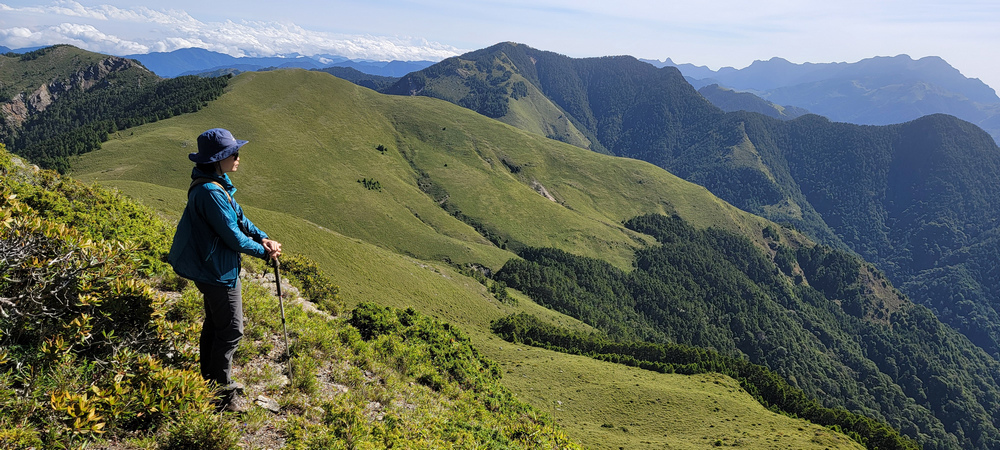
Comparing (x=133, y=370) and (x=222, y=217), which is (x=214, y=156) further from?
(x=133, y=370)

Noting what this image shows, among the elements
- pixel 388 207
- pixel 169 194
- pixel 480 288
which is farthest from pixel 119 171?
pixel 480 288

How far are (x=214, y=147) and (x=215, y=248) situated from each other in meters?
1.61

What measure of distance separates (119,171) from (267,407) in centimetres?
13107

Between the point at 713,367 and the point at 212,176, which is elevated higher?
the point at 212,176

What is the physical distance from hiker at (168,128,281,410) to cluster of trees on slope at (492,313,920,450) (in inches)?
3154

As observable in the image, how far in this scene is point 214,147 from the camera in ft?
22.4

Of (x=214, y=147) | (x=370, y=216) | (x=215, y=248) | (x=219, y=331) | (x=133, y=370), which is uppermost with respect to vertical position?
(x=214, y=147)

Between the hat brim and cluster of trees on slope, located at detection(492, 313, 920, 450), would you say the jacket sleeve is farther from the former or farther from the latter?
cluster of trees on slope, located at detection(492, 313, 920, 450)

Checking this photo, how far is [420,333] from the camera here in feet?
82.4

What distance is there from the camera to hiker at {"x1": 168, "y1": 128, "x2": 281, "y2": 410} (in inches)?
258

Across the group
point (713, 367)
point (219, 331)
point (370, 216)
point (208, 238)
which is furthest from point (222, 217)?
point (370, 216)

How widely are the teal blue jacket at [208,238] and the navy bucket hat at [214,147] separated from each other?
0.81ft

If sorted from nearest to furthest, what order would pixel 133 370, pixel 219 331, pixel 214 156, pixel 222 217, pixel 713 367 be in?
pixel 133 370 < pixel 222 217 < pixel 214 156 < pixel 219 331 < pixel 713 367

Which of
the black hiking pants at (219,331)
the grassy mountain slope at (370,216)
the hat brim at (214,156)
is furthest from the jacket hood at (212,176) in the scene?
the grassy mountain slope at (370,216)
